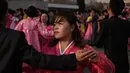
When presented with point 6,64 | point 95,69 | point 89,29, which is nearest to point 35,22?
point 95,69

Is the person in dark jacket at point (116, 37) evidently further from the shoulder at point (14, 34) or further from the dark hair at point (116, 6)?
the shoulder at point (14, 34)

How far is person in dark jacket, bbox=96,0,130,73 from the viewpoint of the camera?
463 centimetres

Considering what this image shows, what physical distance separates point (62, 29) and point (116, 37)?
1.56m

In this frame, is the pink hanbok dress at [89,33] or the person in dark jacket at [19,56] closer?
the person in dark jacket at [19,56]

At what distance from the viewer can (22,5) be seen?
36.8 meters

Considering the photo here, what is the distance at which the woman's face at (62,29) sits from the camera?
328 cm

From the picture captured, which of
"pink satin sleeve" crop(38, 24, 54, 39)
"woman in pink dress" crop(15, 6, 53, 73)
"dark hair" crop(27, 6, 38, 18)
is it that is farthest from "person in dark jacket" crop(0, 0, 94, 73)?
"dark hair" crop(27, 6, 38, 18)

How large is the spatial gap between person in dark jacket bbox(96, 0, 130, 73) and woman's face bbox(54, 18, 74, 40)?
1311mm

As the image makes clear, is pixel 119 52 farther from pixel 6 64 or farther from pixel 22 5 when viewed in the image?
pixel 22 5

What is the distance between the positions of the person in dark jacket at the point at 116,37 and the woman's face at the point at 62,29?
131 centimetres

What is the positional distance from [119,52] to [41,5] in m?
30.7

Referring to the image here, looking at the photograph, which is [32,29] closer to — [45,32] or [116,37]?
[45,32]

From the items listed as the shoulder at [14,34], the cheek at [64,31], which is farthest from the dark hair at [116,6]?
the shoulder at [14,34]

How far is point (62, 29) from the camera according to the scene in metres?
3.29
